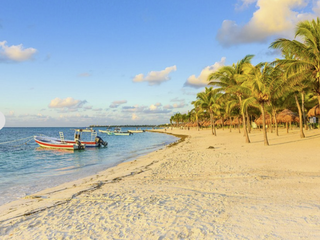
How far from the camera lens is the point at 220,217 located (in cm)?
457

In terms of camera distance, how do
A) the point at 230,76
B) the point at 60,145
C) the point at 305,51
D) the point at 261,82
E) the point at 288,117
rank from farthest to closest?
the point at 288,117
the point at 60,145
the point at 230,76
the point at 261,82
the point at 305,51

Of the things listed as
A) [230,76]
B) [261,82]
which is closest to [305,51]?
[261,82]

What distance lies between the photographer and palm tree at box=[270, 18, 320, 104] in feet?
45.8

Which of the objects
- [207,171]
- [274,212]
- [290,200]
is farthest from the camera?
[207,171]

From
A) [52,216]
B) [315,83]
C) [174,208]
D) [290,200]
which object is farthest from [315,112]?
[52,216]

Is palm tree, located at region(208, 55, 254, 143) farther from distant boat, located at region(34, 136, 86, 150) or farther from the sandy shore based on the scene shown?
distant boat, located at region(34, 136, 86, 150)

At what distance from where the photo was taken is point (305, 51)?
14508 millimetres

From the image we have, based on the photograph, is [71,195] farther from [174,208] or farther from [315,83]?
[315,83]

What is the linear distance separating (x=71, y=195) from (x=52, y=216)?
1954mm

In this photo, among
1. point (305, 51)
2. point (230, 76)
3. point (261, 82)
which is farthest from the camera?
point (230, 76)

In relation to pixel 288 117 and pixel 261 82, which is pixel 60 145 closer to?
pixel 261 82

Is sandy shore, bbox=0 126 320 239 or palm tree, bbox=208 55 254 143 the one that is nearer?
sandy shore, bbox=0 126 320 239

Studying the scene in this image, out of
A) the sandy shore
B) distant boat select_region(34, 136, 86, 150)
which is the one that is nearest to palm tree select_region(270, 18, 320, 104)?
the sandy shore

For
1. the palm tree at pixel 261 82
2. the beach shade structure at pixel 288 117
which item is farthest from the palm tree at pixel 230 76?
the beach shade structure at pixel 288 117
